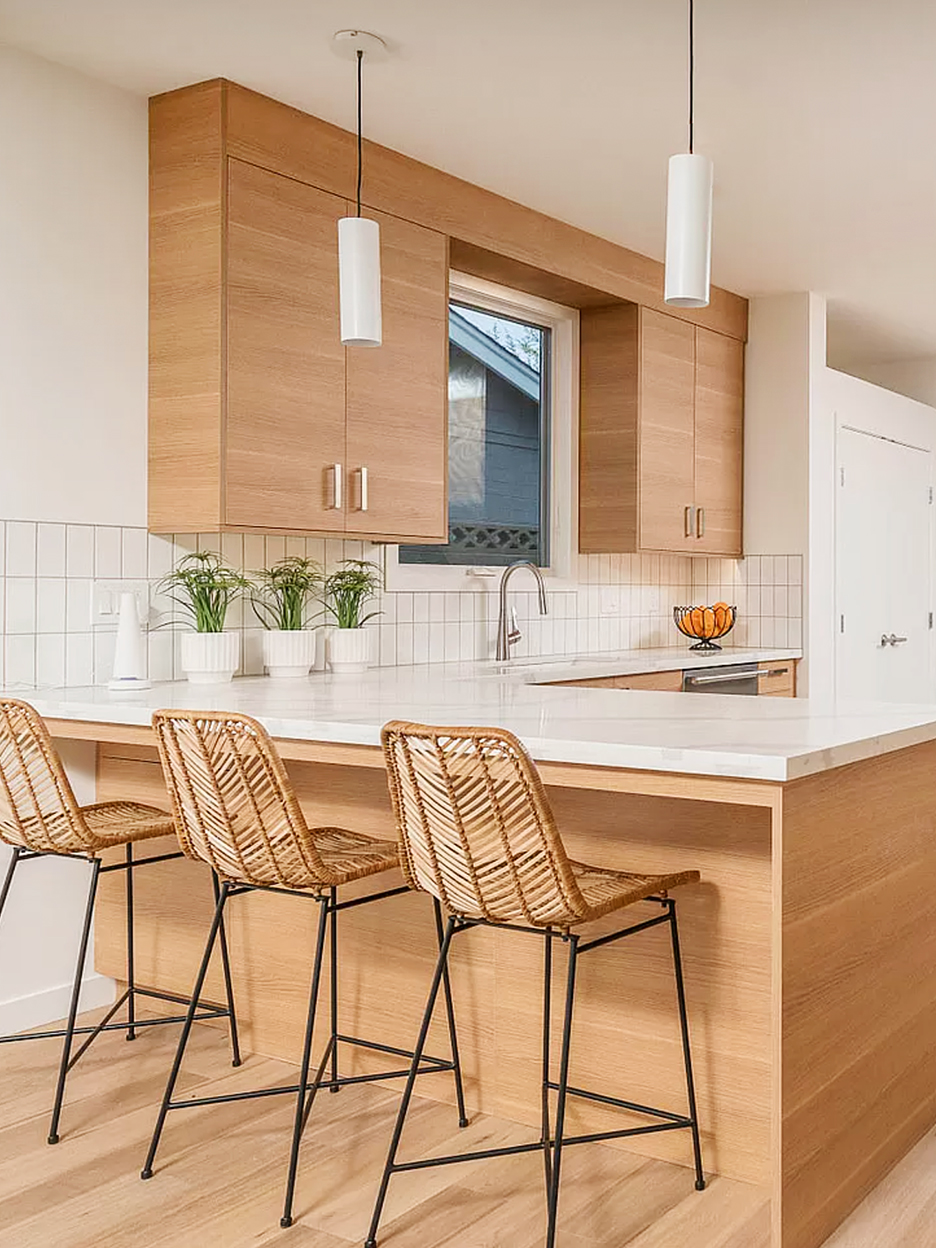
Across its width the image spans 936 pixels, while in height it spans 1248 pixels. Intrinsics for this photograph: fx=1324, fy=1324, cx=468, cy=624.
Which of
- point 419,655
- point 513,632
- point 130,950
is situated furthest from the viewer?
point 513,632

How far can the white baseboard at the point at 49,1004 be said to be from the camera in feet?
11.0

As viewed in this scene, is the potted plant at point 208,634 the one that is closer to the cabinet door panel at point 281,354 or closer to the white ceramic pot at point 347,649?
the cabinet door panel at point 281,354

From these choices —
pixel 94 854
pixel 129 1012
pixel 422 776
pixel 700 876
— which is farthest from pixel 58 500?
pixel 700 876

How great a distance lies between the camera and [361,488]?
394 cm

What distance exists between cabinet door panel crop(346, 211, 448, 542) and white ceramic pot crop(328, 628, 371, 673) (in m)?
0.32

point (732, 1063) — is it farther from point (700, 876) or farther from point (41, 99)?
point (41, 99)

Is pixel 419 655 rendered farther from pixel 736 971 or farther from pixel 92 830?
pixel 736 971

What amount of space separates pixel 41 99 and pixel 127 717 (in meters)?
1.64

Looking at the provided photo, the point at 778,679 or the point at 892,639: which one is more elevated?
the point at 892,639

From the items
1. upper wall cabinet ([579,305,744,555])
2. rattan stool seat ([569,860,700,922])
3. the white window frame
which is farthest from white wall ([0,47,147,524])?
upper wall cabinet ([579,305,744,555])

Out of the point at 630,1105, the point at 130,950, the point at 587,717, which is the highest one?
the point at 587,717

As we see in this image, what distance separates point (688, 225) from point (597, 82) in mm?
1122

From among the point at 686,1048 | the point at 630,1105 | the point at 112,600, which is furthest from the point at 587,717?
the point at 112,600

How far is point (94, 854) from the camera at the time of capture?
9.48 ft
